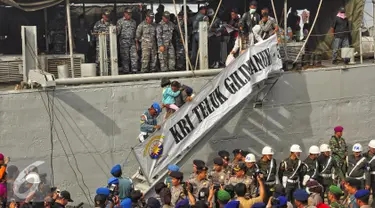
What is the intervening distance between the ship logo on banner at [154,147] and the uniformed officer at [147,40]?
2651 mm

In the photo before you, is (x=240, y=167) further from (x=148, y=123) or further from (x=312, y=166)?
(x=148, y=123)

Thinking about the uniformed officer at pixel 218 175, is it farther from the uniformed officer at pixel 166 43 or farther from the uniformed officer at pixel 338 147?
the uniformed officer at pixel 166 43

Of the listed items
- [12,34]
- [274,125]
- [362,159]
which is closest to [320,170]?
[362,159]

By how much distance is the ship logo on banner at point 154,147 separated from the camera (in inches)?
452

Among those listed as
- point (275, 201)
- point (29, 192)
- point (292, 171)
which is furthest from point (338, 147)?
point (29, 192)

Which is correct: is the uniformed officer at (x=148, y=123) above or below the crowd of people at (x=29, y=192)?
above

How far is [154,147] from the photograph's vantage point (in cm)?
1152

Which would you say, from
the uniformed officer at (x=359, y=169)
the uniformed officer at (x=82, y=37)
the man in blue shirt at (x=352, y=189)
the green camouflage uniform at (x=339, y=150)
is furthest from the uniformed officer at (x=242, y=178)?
the uniformed officer at (x=82, y=37)

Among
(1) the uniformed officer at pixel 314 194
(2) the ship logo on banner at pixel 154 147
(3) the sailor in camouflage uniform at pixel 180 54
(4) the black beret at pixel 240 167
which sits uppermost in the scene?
(3) the sailor in camouflage uniform at pixel 180 54

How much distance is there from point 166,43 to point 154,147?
309 cm

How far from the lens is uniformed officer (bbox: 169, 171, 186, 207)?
9719mm

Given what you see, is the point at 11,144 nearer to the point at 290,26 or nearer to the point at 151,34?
the point at 151,34

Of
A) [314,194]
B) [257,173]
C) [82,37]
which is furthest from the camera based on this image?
[82,37]

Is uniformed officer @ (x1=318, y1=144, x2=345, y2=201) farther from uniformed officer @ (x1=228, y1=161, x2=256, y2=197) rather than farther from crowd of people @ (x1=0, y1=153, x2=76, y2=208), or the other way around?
crowd of people @ (x1=0, y1=153, x2=76, y2=208)
